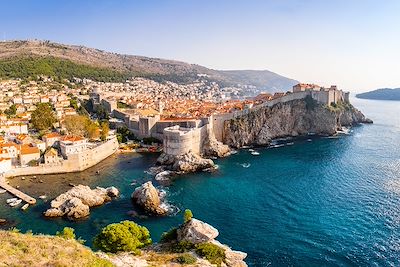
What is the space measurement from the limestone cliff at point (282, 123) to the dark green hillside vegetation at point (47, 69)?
5986 cm

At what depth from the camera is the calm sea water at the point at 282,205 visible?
21.7 m

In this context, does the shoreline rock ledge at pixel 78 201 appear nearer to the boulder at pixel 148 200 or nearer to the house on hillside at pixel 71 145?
A: the boulder at pixel 148 200

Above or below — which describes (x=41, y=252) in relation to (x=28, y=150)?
above

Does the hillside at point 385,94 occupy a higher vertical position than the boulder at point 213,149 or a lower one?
higher

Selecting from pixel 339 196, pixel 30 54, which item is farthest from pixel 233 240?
pixel 30 54

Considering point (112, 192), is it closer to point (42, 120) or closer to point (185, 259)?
point (185, 259)

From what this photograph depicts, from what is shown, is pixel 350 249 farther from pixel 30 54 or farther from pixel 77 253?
pixel 30 54

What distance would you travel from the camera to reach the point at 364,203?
94.2 feet

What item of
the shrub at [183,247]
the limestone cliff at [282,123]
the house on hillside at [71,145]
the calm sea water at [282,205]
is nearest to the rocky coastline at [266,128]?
the limestone cliff at [282,123]

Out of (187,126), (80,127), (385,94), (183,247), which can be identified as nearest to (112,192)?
(183,247)

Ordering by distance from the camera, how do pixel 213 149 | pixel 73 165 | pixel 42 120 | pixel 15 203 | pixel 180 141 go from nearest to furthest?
pixel 15 203
pixel 73 165
pixel 180 141
pixel 213 149
pixel 42 120

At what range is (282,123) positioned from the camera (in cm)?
6078

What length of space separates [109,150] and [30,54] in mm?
80450

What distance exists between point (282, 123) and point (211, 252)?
1838 inches
